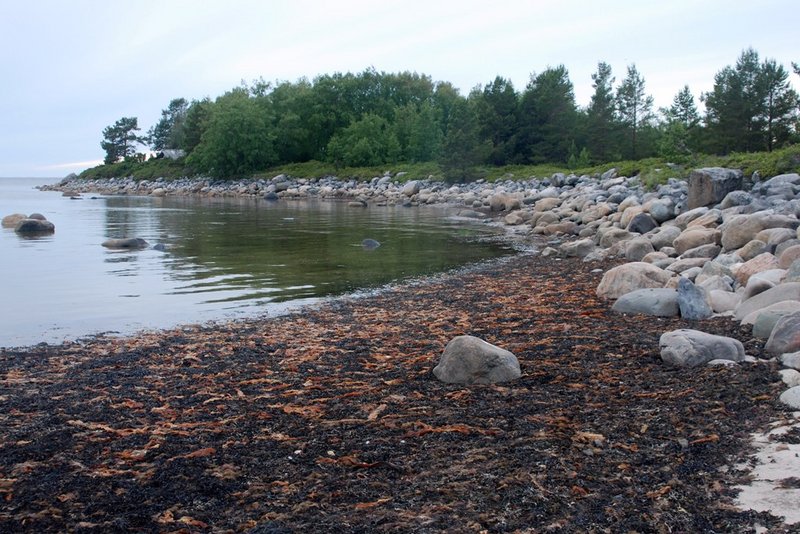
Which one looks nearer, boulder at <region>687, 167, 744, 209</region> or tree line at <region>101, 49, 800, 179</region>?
boulder at <region>687, 167, 744, 209</region>

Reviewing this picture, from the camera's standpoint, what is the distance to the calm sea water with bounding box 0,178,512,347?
10.4 metres

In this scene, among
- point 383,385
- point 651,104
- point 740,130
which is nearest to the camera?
point 383,385

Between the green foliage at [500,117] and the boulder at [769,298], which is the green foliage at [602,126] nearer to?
the green foliage at [500,117]

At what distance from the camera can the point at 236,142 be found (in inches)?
2945

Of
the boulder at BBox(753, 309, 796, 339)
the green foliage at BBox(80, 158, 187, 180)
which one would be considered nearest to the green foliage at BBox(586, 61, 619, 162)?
the boulder at BBox(753, 309, 796, 339)

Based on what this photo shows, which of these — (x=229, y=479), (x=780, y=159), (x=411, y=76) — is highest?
(x=411, y=76)

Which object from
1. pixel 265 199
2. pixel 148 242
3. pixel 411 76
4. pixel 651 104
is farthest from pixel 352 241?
pixel 411 76

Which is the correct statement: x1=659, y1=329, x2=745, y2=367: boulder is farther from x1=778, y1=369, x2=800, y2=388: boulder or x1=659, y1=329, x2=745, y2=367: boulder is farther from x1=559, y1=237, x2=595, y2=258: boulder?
x1=559, y1=237, x2=595, y2=258: boulder

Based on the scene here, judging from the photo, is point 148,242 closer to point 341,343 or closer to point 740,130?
point 341,343

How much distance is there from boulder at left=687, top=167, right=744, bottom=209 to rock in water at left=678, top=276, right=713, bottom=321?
437 inches

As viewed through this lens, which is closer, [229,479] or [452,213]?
[229,479]

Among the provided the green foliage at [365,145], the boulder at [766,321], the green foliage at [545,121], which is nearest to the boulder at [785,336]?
the boulder at [766,321]

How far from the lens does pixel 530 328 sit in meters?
8.48

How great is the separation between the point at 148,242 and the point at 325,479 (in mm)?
18462
